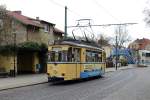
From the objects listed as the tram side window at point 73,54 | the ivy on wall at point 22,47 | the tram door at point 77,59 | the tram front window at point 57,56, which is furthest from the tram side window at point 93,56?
the ivy on wall at point 22,47

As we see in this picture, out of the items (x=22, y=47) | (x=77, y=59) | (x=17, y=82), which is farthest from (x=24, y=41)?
(x=77, y=59)

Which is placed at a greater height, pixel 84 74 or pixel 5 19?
pixel 5 19

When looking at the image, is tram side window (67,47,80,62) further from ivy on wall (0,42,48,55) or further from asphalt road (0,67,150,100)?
ivy on wall (0,42,48,55)

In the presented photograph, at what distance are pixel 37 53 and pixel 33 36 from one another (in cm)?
418

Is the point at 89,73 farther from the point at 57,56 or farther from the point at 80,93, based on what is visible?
the point at 80,93

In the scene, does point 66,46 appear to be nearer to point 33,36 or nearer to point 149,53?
point 33,36

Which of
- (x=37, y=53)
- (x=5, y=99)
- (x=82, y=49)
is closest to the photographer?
(x=5, y=99)

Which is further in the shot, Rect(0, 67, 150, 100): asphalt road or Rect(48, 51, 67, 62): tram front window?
Rect(48, 51, 67, 62): tram front window

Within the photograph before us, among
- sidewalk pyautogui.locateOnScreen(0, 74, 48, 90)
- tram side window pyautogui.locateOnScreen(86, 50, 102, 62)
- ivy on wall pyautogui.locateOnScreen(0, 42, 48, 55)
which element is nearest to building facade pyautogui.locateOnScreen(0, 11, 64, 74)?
ivy on wall pyautogui.locateOnScreen(0, 42, 48, 55)

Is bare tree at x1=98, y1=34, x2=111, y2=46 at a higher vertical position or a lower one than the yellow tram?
higher

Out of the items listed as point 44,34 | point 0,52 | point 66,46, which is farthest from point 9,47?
point 44,34

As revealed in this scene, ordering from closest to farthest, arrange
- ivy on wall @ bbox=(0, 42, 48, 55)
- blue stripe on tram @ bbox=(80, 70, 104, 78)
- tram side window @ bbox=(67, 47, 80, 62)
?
A: tram side window @ bbox=(67, 47, 80, 62) → blue stripe on tram @ bbox=(80, 70, 104, 78) → ivy on wall @ bbox=(0, 42, 48, 55)

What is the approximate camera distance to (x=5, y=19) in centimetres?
4066

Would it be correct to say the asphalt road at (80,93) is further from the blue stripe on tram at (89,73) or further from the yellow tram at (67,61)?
the blue stripe on tram at (89,73)
